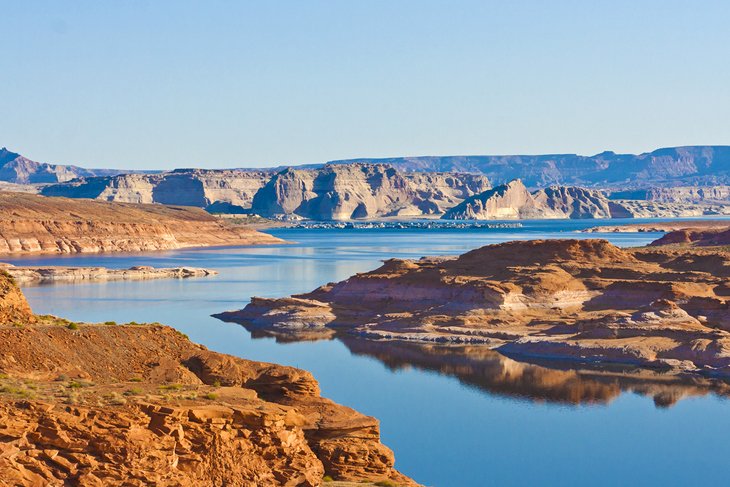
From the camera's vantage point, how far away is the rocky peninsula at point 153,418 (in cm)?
1711

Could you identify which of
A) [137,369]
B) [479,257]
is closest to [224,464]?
[137,369]

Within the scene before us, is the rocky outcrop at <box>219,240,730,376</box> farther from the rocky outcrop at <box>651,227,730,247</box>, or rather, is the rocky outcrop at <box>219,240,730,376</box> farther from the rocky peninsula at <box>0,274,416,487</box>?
the rocky outcrop at <box>651,227,730,247</box>

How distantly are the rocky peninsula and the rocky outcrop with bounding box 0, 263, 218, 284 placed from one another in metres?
85.4

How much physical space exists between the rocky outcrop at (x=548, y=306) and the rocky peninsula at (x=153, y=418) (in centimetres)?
3400

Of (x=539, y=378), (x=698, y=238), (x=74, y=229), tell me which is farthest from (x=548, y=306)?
(x=74, y=229)

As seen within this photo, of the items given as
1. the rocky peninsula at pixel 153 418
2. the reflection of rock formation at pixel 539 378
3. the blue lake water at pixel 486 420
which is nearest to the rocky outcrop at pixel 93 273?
the blue lake water at pixel 486 420

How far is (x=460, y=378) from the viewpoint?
5131 cm

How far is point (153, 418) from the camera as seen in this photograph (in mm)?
17953

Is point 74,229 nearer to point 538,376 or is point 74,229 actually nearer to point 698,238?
point 698,238

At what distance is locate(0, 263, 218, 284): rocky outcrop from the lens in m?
110

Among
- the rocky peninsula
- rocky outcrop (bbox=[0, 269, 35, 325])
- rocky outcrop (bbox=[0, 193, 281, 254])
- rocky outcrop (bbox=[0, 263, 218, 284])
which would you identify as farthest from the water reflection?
rocky outcrop (bbox=[0, 193, 281, 254])

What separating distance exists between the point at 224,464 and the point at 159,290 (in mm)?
82025

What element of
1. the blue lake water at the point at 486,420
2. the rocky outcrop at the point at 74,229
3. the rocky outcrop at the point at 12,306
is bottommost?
the blue lake water at the point at 486,420

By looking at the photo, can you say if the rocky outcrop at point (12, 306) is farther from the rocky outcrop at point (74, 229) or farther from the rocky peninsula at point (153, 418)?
the rocky outcrop at point (74, 229)
